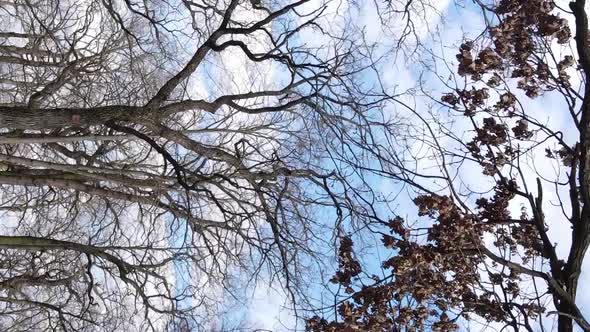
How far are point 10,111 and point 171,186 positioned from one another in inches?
106

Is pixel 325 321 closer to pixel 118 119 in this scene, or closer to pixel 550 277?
pixel 550 277

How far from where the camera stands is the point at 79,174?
29.0ft

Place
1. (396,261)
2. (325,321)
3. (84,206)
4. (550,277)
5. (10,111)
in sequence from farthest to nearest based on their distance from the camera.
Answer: (84,206) → (10,111) → (325,321) → (396,261) → (550,277)

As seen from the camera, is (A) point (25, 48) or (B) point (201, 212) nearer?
(B) point (201, 212)

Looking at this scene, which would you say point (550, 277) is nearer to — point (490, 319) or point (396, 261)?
point (490, 319)

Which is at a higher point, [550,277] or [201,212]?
[201,212]

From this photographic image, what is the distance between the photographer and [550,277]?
5059mm

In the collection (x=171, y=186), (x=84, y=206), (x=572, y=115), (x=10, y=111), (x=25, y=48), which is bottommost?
(x=572, y=115)

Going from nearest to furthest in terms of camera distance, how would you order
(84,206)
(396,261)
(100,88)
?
(396,261) → (100,88) → (84,206)

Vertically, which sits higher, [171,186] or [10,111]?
[171,186]

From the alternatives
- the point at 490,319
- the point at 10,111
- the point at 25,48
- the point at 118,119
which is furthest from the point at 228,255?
the point at 25,48

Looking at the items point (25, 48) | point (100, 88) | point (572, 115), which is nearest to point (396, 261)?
point (572, 115)

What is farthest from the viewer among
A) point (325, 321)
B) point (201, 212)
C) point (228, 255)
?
point (201, 212)

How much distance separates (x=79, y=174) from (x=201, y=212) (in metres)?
1.99
